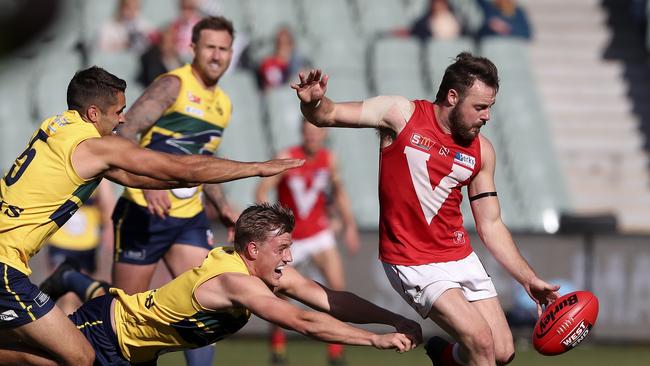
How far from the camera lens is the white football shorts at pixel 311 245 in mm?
11922

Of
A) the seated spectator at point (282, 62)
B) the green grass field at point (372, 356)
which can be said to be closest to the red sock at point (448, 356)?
the green grass field at point (372, 356)

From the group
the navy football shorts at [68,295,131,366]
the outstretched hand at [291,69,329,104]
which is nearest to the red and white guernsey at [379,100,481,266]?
the outstretched hand at [291,69,329,104]

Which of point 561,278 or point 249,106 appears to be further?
point 249,106

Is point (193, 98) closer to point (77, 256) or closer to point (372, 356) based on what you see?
point (77, 256)

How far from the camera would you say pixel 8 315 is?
7.02 m

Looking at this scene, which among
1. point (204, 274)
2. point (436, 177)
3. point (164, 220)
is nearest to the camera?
point (204, 274)

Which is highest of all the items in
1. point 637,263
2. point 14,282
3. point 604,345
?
point 14,282

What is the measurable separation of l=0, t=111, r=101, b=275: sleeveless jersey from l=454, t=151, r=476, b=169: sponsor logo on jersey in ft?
7.21

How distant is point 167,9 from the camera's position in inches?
685

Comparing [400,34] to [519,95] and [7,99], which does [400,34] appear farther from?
[7,99]

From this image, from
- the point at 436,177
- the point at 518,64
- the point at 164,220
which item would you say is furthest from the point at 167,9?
the point at 436,177

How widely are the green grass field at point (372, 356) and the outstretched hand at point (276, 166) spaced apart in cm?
474

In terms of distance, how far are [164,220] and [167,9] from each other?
9234mm

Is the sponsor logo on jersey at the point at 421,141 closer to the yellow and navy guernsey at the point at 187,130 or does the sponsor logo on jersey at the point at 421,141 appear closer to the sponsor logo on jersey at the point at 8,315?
the yellow and navy guernsey at the point at 187,130
